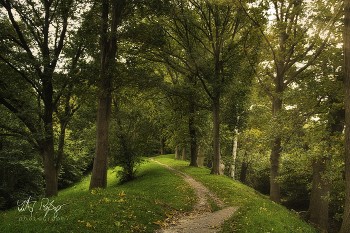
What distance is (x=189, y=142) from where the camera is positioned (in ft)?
116

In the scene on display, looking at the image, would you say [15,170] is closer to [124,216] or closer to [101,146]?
[101,146]

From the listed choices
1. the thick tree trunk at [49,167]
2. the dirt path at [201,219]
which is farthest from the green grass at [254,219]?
the thick tree trunk at [49,167]

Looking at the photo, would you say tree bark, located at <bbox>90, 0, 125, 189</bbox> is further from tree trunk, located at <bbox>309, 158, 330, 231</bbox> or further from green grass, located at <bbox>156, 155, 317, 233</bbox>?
tree trunk, located at <bbox>309, 158, 330, 231</bbox>

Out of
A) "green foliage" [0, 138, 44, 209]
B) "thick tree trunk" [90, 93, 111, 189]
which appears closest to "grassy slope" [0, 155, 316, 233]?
"thick tree trunk" [90, 93, 111, 189]

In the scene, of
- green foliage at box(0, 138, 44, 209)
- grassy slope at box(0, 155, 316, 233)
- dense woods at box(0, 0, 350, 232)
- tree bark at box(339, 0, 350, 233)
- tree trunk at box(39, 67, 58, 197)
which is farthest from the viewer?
green foliage at box(0, 138, 44, 209)

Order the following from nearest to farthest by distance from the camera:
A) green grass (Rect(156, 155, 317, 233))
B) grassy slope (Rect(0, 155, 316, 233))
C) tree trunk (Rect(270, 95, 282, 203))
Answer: grassy slope (Rect(0, 155, 316, 233)), green grass (Rect(156, 155, 317, 233)), tree trunk (Rect(270, 95, 282, 203))

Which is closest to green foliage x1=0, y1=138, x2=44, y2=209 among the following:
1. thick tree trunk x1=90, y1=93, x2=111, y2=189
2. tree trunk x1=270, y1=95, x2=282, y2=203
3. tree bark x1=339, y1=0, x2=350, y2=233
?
thick tree trunk x1=90, y1=93, x2=111, y2=189

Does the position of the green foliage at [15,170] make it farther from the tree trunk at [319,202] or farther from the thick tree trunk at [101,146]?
the tree trunk at [319,202]

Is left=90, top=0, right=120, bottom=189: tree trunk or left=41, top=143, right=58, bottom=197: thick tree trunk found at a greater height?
left=90, top=0, right=120, bottom=189: tree trunk

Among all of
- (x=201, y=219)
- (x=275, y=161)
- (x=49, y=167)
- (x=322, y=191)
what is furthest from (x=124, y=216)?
(x=275, y=161)

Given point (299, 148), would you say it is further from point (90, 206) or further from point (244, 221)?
point (90, 206)

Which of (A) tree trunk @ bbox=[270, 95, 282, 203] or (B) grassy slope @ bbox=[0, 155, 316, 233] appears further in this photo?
(A) tree trunk @ bbox=[270, 95, 282, 203]

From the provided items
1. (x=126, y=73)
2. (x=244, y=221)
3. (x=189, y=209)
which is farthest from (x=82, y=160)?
(x=244, y=221)

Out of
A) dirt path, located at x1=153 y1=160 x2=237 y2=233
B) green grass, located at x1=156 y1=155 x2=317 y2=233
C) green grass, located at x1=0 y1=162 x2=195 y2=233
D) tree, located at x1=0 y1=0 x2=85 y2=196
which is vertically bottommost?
dirt path, located at x1=153 y1=160 x2=237 y2=233
